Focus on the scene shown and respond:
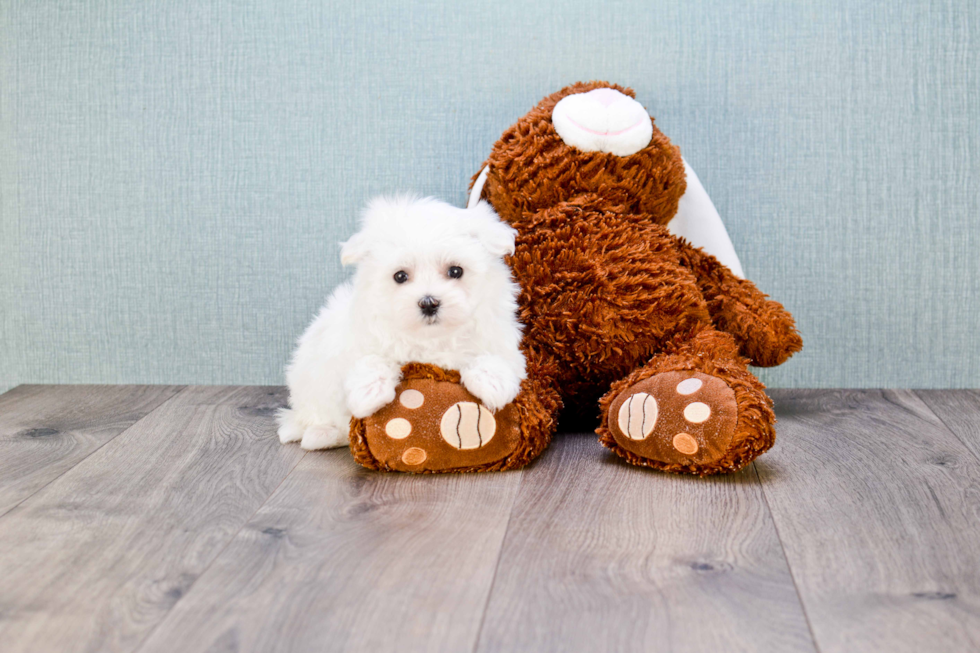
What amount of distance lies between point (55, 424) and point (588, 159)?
1.03m

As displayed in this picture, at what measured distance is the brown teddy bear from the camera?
1186 mm

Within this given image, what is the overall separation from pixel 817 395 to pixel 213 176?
1257mm

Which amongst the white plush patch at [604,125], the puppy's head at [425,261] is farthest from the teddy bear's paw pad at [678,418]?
the white plush patch at [604,125]

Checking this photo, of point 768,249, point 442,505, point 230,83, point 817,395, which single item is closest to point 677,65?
point 768,249

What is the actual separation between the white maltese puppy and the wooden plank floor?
0.14 metres

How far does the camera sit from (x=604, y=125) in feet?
4.43

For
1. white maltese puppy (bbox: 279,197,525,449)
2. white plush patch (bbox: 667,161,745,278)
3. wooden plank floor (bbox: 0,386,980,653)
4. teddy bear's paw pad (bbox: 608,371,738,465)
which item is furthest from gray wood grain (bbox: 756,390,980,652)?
white maltese puppy (bbox: 279,197,525,449)

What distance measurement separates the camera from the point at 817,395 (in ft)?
5.50

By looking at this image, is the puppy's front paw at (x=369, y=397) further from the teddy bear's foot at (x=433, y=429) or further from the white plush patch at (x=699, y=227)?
the white plush patch at (x=699, y=227)

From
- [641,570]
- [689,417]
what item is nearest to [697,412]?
[689,417]

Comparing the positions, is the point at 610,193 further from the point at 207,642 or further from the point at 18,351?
the point at 18,351

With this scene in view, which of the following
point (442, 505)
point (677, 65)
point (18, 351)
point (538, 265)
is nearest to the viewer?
point (442, 505)

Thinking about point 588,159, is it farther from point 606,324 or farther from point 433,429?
point 433,429

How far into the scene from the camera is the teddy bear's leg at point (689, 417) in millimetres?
1155
